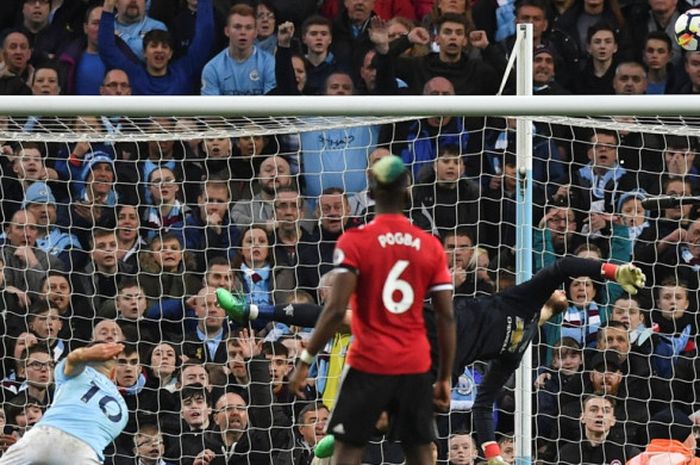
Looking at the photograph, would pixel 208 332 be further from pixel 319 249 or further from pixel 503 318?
pixel 503 318

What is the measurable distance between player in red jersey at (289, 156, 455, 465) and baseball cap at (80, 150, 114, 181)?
173 inches

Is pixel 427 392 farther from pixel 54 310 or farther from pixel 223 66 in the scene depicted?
pixel 223 66

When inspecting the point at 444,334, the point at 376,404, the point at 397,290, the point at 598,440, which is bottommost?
the point at 598,440

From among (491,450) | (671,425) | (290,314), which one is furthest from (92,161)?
(671,425)

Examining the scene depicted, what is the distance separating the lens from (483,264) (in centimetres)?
1138

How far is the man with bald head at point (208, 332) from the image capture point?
1150 centimetres

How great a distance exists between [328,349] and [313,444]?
2.09ft

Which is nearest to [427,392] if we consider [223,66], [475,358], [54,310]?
[475,358]

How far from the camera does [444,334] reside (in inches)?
315

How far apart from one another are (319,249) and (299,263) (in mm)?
158

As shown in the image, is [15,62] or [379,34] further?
[15,62]

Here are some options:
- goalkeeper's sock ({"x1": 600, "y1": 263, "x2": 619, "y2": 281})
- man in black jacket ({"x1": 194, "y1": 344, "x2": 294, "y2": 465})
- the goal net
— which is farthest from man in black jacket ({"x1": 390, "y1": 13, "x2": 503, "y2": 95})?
goalkeeper's sock ({"x1": 600, "y1": 263, "x2": 619, "y2": 281})

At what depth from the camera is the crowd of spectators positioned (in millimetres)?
11297

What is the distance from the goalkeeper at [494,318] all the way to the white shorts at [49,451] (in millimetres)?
1108
